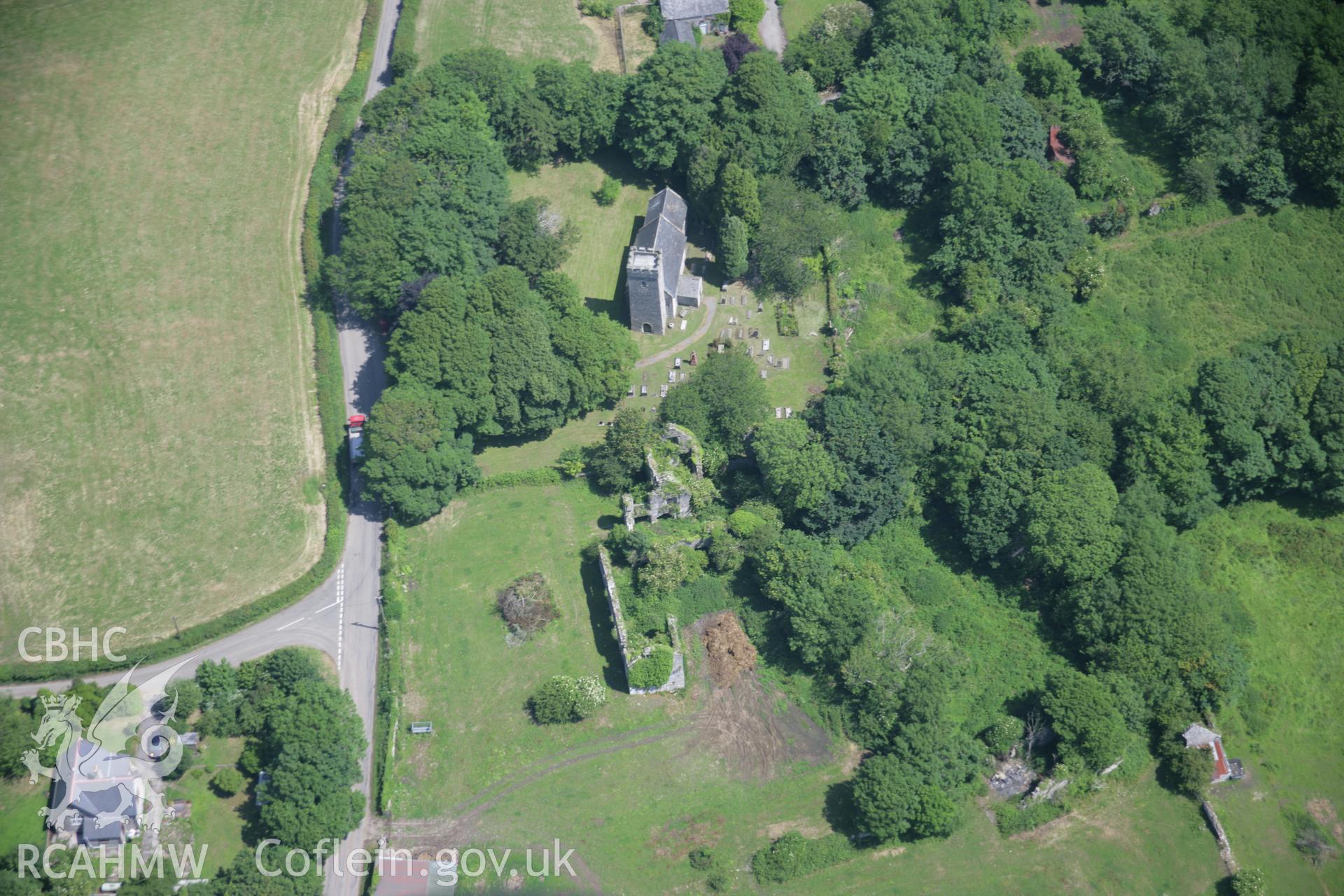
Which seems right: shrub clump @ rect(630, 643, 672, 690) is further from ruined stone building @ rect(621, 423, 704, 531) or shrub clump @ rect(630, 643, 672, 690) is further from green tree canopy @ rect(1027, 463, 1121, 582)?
green tree canopy @ rect(1027, 463, 1121, 582)

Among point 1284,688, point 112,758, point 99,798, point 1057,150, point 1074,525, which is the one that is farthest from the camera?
point 1057,150

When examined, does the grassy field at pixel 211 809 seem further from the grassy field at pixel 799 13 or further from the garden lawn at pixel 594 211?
the grassy field at pixel 799 13

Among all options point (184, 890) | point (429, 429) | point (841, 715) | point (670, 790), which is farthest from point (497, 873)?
point (429, 429)

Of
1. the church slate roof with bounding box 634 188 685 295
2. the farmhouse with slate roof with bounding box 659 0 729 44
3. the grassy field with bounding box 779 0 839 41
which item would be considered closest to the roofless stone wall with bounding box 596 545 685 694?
the church slate roof with bounding box 634 188 685 295

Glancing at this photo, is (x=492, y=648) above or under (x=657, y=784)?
above

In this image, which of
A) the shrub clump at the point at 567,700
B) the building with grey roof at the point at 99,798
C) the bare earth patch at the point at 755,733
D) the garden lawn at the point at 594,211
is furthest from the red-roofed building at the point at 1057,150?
the building with grey roof at the point at 99,798

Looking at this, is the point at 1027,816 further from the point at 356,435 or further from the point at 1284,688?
the point at 356,435

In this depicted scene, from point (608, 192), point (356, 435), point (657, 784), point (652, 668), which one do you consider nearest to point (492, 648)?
point (652, 668)
